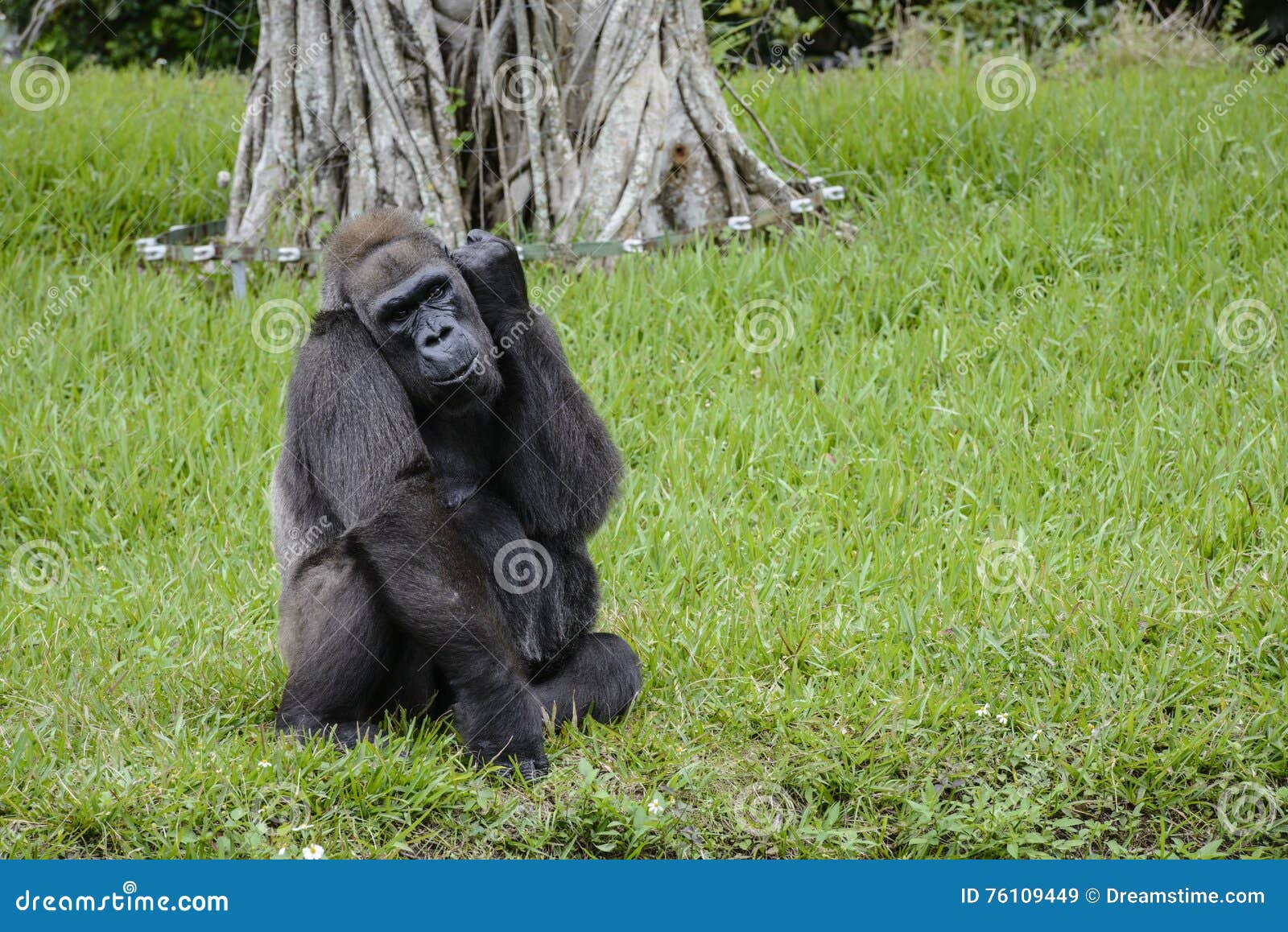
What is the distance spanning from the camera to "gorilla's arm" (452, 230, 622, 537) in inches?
163

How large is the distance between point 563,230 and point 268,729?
3896 mm

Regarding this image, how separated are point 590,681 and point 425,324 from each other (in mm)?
1220

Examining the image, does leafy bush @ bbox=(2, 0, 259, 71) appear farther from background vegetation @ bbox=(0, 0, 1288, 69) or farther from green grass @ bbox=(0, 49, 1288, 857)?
green grass @ bbox=(0, 49, 1288, 857)

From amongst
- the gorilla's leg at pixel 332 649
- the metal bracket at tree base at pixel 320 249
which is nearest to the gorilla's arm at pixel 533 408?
the gorilla's leg at pixel 332 649

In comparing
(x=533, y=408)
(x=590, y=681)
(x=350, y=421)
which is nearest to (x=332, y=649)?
(x=350, y=421)

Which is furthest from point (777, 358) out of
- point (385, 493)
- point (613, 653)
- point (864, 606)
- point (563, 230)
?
point (385, 493)

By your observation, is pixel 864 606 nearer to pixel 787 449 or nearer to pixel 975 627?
pixel 975 627

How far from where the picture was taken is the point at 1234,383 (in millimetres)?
6234

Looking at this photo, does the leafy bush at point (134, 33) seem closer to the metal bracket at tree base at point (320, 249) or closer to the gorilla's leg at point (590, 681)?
the metal bracket at tree base at point (320, 249)

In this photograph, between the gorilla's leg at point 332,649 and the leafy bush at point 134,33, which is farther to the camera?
the leafy bush at point 134,33

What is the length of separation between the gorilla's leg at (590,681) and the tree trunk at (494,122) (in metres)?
3.52

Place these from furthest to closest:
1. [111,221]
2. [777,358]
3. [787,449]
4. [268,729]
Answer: [111,221]
[777,358]
[787,449]
[268,729]

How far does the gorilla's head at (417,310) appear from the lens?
12.7ft

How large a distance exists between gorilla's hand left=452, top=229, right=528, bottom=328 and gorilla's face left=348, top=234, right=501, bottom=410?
64 millimetres
